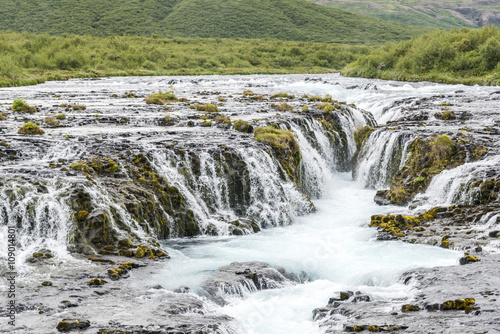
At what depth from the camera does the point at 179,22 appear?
18038 centimetres

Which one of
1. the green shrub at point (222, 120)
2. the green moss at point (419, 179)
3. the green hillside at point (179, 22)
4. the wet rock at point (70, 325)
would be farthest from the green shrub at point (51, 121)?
the green hillside at point (179, 22)

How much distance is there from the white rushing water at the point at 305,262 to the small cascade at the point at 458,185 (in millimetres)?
1992

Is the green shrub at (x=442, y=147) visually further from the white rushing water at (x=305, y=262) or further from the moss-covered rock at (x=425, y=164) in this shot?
the white rushing water at (x=305, y=262)

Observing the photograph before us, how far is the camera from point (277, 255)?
16.3m

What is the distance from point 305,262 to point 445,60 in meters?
51.1

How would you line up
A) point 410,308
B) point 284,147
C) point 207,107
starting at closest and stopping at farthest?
1. point 410,308
2. point 284,147
3. point 207,107

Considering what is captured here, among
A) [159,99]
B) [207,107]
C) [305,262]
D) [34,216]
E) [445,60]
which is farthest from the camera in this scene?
[445,60]

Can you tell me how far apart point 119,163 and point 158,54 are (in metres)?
83.9

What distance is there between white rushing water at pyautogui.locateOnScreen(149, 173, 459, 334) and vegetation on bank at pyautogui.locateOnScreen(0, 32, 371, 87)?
44.5 meters

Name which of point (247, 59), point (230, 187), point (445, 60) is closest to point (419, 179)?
point (230, 187)

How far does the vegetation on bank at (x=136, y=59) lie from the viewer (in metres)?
73.9

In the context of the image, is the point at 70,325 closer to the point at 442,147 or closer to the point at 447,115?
the point at 442,147

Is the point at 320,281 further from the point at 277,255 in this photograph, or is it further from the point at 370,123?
the point at 370,123

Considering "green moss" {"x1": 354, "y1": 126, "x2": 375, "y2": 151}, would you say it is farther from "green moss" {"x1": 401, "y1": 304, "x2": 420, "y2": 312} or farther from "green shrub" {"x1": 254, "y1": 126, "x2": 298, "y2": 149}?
"green moss" {"x1": 401, "y1": 304, "x2": 420, "y2": 312}
